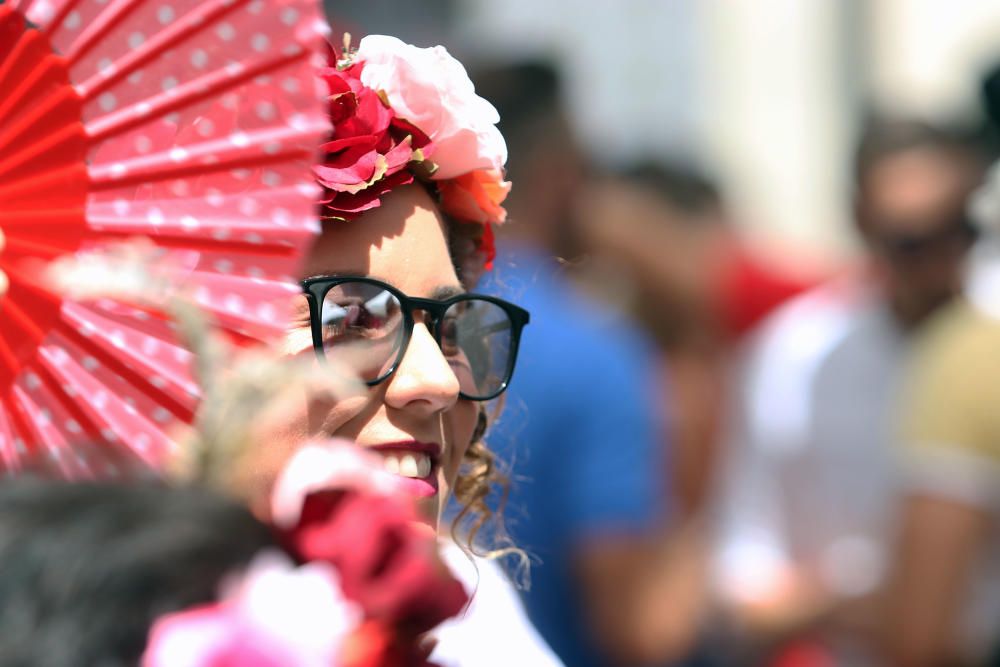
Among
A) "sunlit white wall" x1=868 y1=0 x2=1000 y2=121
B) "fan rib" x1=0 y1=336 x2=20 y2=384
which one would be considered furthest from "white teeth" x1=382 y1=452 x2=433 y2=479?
"sunlit white wall" x1=868 y1=0 x2=1000 y2=121

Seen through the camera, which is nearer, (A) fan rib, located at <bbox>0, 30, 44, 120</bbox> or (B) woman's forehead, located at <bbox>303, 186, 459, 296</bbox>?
(A) fan rib, located at <bbox>0, 30, 44, 120</bbox>

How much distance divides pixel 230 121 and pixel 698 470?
110 inches

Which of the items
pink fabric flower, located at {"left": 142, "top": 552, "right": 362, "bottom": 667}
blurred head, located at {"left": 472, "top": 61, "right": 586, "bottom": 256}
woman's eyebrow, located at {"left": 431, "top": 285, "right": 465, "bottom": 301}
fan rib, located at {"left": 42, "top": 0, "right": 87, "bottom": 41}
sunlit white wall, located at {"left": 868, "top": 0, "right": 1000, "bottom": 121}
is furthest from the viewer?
sunlit white wall, located at {"left": 868, "top": 0, "right": 1000, "bottom": 121}

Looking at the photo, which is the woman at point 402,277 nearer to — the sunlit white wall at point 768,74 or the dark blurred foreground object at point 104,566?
the dark blurred foreground object at point 104,566

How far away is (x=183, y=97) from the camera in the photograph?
1.41 meters

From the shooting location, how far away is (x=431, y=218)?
1.72 meters

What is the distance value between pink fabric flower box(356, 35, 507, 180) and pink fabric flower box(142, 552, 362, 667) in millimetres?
773

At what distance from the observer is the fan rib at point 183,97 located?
1.40 meters

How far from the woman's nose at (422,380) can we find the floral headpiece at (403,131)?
0.16 meters

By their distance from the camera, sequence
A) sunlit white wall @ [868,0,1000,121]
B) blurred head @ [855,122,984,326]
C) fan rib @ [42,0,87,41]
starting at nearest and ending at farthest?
fan rib @ [42,0,87,41], blurred head @ [855,122,984,326], sunlit white wall @ [868,0,1000,121]

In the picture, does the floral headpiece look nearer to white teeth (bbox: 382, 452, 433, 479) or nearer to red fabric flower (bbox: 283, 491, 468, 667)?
white teeth (bbox: 382, 452, 433, 479)

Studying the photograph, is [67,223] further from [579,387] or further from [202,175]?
[579,387]

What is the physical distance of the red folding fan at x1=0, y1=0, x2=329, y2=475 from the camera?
1.39 meters

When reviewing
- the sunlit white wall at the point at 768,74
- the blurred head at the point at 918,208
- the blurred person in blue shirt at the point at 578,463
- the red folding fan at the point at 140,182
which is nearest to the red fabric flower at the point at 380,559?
the red folding fan at the point at 140,182
